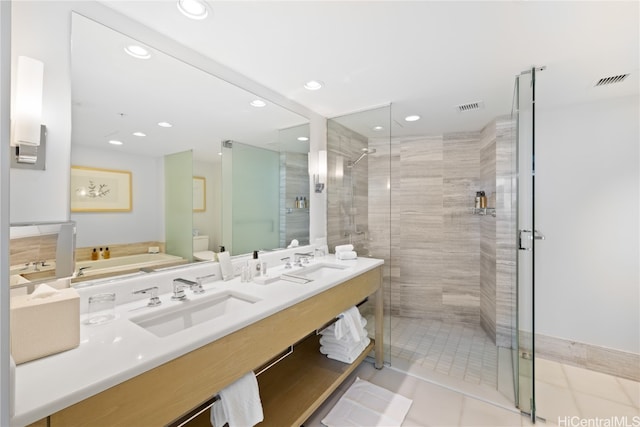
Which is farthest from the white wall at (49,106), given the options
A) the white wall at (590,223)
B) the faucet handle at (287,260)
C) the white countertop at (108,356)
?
the white wall at (590,223)

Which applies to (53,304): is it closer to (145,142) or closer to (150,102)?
(145,142)

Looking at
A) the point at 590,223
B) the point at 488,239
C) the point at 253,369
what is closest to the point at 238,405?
the point at 253,369

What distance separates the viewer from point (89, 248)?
1319mm

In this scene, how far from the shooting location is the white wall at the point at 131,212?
1.29 metres

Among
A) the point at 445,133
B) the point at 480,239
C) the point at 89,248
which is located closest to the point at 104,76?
the point at 89,248

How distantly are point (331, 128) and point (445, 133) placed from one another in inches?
58.3

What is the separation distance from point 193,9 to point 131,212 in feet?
3.43

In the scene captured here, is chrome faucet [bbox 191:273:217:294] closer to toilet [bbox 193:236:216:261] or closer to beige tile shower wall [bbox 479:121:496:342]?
toilet [bbox 193:236:216:261]

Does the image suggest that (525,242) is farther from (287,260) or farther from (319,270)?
(287,260)

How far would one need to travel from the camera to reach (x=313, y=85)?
2094 mm

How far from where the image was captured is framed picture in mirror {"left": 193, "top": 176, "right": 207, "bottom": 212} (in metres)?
1.72

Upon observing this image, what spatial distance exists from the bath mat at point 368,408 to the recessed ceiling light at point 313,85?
7.52 feet

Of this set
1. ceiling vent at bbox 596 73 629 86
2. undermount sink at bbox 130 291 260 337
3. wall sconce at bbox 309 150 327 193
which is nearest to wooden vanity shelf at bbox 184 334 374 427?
undermount sink at bbox 130 291 260 337

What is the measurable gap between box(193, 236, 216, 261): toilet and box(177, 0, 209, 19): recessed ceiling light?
1.19 meters
